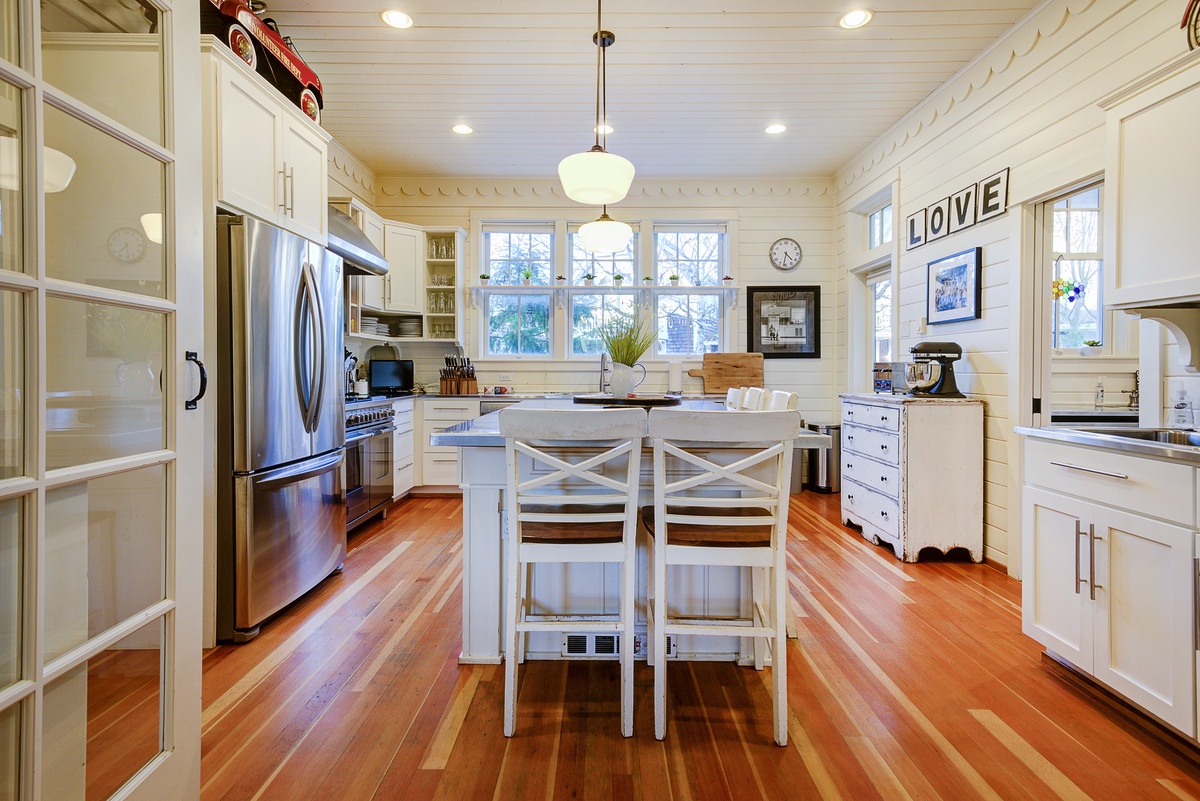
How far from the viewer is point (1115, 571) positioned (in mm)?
1770

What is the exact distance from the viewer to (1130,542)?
1723 millimetres

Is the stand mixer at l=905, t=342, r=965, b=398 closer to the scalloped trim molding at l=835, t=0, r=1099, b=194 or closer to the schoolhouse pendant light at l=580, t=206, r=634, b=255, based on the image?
the scalloped trim molding at l=835, t=0, r=1099, b=194

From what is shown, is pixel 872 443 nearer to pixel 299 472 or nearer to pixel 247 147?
pixel 299 472

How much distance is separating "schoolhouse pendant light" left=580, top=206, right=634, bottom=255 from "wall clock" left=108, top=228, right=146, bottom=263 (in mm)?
2186

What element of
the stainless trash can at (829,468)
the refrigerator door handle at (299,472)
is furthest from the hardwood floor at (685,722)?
the stainless trash can at (829,468)

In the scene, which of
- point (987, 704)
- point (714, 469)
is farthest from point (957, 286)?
point (714, 469)

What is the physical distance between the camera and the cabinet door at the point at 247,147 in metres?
2.21

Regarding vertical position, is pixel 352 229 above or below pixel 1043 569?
above

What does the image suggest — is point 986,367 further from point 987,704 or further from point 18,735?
point 18,735

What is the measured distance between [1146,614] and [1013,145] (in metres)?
2.53

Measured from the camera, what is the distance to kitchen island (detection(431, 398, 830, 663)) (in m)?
2.08

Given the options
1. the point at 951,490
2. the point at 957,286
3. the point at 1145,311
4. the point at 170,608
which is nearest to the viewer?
the point at 170,608

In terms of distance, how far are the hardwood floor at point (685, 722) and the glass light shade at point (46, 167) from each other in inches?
57.5

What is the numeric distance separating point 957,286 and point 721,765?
326 cm
